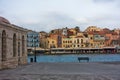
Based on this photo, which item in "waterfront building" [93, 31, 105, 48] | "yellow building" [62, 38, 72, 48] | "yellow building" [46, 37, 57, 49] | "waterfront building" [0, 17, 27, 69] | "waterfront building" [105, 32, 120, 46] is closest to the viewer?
"waterfront building" [0, 17, 27, 69]

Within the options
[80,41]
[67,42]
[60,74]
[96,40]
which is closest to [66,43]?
[67,42]

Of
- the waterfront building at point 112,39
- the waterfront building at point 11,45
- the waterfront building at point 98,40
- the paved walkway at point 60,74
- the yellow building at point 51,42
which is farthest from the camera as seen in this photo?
the waterfront building at point 112,39

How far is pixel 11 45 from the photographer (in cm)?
3753

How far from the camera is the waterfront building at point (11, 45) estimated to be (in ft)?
112

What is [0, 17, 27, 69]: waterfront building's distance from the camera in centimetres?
3425

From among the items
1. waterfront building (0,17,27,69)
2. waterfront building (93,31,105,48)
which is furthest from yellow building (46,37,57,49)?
waterfront building (0,17,27,69)

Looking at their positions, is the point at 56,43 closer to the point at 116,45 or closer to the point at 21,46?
the point at 116,45

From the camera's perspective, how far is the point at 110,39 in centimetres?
15738

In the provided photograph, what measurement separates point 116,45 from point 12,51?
390 feet

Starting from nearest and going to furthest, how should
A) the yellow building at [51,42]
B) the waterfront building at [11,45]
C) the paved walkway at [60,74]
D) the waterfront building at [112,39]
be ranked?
the paved walkway at [60,74] → the waterfront building at [11,45] → the yellow building at [51,42] → the waterfront building at [112,39]

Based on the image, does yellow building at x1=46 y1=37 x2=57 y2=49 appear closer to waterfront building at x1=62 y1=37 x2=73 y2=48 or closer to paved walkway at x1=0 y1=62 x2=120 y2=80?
waterfront building at x1=62 y1=37 x2=73 y2=48

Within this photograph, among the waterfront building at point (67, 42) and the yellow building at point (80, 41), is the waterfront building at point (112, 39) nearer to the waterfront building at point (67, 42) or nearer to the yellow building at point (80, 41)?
the yellow building at point (80, 41)

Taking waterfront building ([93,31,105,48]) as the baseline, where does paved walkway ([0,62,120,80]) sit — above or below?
below

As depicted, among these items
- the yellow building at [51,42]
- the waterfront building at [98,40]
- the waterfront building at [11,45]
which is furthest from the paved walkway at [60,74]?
the waterfront building at [98,40]
